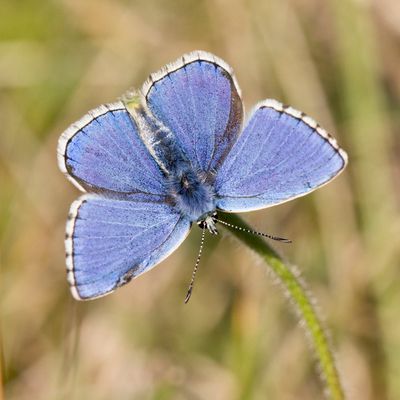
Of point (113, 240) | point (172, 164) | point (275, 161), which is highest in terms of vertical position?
point (275, 161)

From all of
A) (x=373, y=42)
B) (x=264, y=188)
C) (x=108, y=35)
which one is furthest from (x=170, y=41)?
(x=264, y=188)

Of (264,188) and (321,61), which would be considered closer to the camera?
(264,188)

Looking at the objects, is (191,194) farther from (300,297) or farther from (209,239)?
(209,239)

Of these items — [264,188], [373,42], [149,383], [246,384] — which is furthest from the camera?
[373,42]

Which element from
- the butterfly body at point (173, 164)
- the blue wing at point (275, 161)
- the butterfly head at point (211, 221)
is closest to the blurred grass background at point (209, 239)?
the butterfly body at point (173, 164)

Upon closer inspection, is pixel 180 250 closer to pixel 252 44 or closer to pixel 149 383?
pixel 149 383

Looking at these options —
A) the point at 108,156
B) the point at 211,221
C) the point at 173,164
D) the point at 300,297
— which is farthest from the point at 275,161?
the point at 108,156
